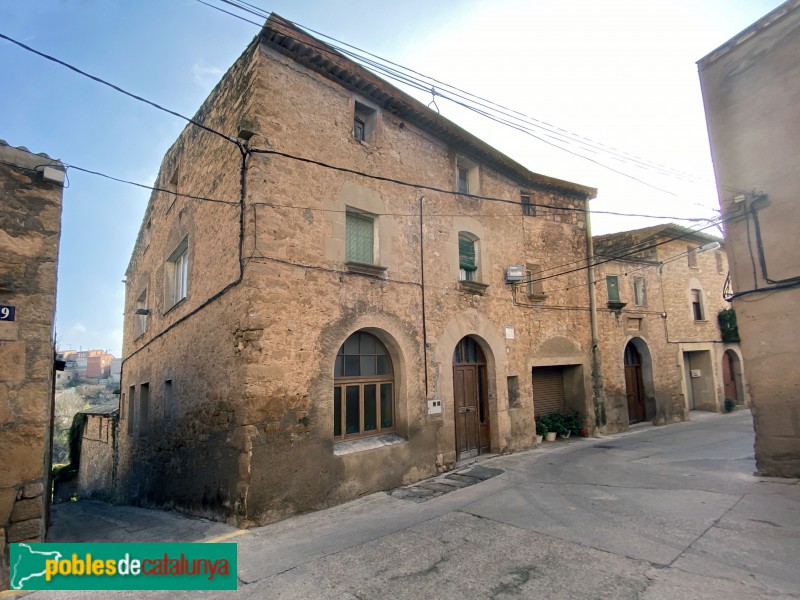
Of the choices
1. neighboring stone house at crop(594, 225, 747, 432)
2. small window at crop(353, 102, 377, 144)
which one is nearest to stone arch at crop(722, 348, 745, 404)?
neighboring stone house at crop(594, 225, 747, 432)

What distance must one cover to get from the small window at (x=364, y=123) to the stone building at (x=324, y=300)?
0.04m

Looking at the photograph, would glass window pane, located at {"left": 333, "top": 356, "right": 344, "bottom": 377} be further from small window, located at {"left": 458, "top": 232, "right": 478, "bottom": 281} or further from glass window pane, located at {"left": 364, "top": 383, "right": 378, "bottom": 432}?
small window, located at {"left": 458, "top": 232, "right": 478, "bottom": 281}

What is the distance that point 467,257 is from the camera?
10.4m

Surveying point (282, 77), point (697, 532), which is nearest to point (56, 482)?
point (282, 77)

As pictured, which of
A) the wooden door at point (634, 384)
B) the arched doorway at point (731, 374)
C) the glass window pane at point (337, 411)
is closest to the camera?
the glass window pane at point (337, 411)

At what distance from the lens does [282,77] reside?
7.21 metres

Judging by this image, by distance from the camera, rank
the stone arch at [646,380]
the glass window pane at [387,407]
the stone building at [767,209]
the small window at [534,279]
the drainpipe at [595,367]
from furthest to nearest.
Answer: the stone arch at [646,380]
the drainpipe at [595,367]
the small window at [534,279]
the glass window pane at [387,407]
the stone building at [767,209]

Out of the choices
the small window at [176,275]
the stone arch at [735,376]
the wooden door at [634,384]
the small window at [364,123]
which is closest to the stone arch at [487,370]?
the small window at [364,123]

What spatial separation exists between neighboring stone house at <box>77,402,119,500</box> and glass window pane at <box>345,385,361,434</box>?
34.3 ft

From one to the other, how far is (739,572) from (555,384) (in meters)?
9.00

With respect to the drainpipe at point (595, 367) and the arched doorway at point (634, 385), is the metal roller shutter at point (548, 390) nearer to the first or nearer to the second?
the drainpipe at point (595, 367)

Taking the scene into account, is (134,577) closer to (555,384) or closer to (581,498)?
(581,498)

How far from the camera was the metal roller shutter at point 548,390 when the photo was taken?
12.3 m

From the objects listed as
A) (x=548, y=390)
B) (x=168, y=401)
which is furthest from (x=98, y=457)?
(x=548, y=390)
